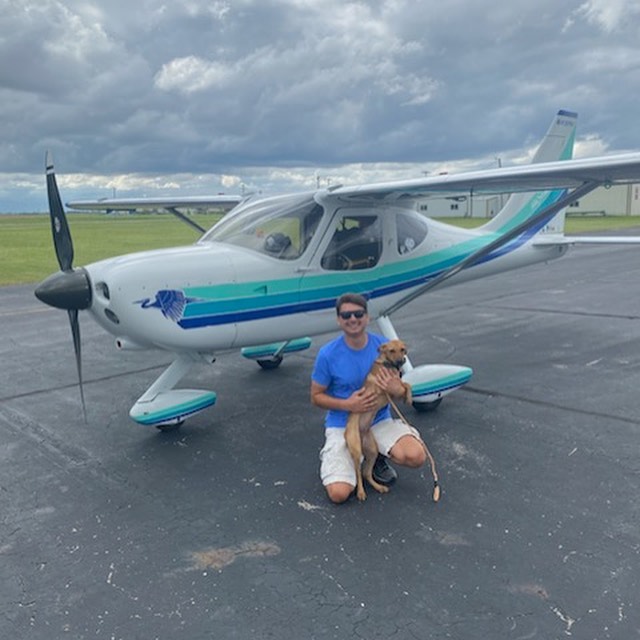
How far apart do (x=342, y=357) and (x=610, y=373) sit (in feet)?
13.3

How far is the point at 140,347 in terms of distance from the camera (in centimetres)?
496

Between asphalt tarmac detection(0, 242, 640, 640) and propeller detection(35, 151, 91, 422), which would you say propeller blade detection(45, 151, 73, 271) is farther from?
asphalt tarmac detection(0, 242, 640, 640)

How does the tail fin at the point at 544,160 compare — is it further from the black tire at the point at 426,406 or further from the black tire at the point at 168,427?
the black tire at the point at 168,427

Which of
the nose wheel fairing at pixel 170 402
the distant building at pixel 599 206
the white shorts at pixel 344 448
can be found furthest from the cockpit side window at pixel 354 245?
the distant building at pixel 599 206

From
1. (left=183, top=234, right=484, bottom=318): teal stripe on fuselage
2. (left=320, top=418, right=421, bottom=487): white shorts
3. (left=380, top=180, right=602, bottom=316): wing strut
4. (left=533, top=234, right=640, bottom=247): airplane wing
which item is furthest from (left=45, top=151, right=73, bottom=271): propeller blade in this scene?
(left=533, top=234, right=640, bottom=247): airplane wing

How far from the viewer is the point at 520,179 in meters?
5.11

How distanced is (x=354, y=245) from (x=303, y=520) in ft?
10.4

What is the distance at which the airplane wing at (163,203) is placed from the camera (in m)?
8.70

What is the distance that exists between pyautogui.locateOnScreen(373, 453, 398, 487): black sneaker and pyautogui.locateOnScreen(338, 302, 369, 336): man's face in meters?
0.91

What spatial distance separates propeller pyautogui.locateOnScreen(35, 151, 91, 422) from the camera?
4539 millimetres

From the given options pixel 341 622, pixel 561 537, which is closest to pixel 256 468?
pixel 341 622

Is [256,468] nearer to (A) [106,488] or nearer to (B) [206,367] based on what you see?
(A) [106,488]

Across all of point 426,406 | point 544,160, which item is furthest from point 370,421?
point 544,160

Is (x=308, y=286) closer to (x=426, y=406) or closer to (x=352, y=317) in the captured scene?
(x=426, y=406)
